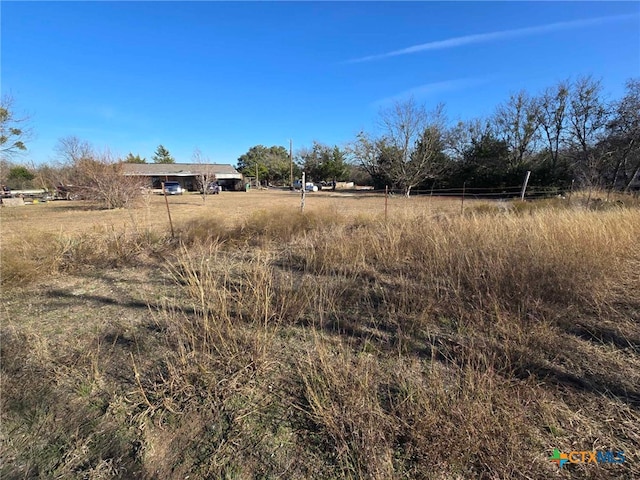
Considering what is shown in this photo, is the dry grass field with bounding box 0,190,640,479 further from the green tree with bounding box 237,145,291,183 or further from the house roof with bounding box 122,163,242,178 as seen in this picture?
the green tree with bounding box 237,145,291,183

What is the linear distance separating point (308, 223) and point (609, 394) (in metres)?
6.94

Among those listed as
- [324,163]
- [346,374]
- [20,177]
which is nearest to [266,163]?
[324,163]

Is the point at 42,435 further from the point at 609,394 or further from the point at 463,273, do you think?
the point at 463,273

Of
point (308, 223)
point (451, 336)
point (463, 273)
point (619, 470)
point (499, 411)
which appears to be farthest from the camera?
point (308, 223)

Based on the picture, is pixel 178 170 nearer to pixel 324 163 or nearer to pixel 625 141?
pixel 324 163

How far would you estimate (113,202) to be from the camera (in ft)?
60.5

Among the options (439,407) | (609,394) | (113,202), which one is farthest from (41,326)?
(113,202)

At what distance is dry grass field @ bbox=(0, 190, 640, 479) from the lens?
1524 mm

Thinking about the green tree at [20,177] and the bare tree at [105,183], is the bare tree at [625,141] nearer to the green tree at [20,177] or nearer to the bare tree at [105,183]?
the bare tree at [105,183]

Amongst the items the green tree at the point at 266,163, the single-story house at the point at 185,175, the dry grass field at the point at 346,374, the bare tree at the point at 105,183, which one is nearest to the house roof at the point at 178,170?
the single-story house at the point at 185,175

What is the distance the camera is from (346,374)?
6.36ft

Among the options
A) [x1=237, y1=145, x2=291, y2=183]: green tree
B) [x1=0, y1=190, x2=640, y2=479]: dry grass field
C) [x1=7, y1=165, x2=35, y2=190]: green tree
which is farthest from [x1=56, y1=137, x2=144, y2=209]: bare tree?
[x1=237, y1=145, x2=291, y2=183]: green tree

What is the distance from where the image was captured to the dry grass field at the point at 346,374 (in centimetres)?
152

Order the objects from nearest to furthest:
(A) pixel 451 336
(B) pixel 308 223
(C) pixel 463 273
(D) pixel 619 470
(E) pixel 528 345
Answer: (D) pixel 619 470 < (E) pixel 528 345 < (A) pixel 451 336 < (C) pixel 463 273 < (B) pixel 308 223
